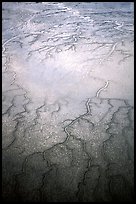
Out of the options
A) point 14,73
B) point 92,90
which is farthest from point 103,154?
point 14,73

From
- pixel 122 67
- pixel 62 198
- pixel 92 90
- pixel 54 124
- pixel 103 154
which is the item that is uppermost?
pixel 122 67

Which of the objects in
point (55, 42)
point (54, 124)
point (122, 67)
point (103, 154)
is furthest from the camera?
point (55, 42)

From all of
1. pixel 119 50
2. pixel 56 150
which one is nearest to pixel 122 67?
pixel 119 50

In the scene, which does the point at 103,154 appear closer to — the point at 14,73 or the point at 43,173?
the point at 43,173

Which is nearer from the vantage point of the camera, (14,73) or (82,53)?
(14,73)

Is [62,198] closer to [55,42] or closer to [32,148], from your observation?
[32,148]

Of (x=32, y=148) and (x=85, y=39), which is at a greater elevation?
(x=85, y=39)

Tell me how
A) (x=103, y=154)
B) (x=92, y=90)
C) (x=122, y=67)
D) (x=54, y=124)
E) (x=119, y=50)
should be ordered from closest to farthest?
(x=103, y=154) < (x=54, y=124) < (x=92, y=90) < (x=122, y=67) < (x=119, y=50)
